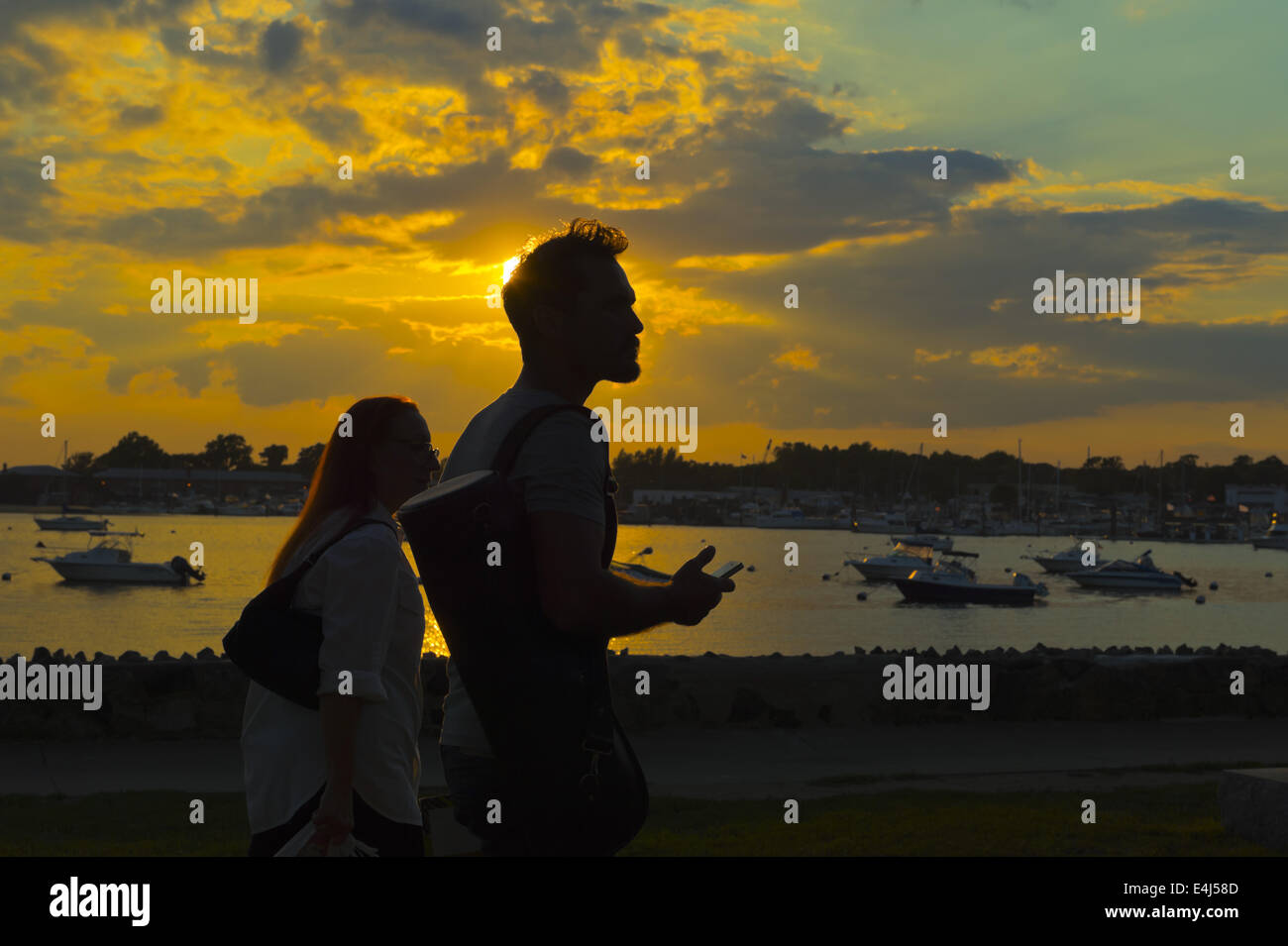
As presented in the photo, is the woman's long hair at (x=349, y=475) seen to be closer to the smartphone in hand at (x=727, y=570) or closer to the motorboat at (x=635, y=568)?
the motorboat at (x=635, y=568)

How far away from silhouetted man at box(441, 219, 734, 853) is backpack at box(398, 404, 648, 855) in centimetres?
3

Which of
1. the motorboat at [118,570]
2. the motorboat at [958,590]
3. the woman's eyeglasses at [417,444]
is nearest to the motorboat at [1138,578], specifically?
the motorboat at [958,590]

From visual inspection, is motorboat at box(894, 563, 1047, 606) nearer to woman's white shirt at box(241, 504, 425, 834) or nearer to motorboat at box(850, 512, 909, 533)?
woman's white shirt at box(241, 504, 425, 834)

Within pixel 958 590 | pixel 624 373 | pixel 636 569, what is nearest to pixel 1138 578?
pixel 958 590

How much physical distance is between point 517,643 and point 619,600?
22cm

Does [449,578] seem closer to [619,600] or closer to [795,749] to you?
[619,600]

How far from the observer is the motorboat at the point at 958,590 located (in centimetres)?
6812

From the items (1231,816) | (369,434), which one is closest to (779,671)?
(1231,816)

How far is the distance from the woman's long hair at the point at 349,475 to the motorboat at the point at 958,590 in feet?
220

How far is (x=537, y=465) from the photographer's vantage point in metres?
2.61

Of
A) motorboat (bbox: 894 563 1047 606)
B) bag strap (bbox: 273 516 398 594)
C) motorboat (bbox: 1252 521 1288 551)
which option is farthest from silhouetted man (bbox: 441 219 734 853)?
motorboat (bbox: 1252 521 1288 551)

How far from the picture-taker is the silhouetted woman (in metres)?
3.42

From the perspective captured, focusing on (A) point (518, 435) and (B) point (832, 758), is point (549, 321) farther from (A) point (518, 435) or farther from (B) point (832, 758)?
(B) point (832, 758)

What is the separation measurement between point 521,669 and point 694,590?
390 mm
